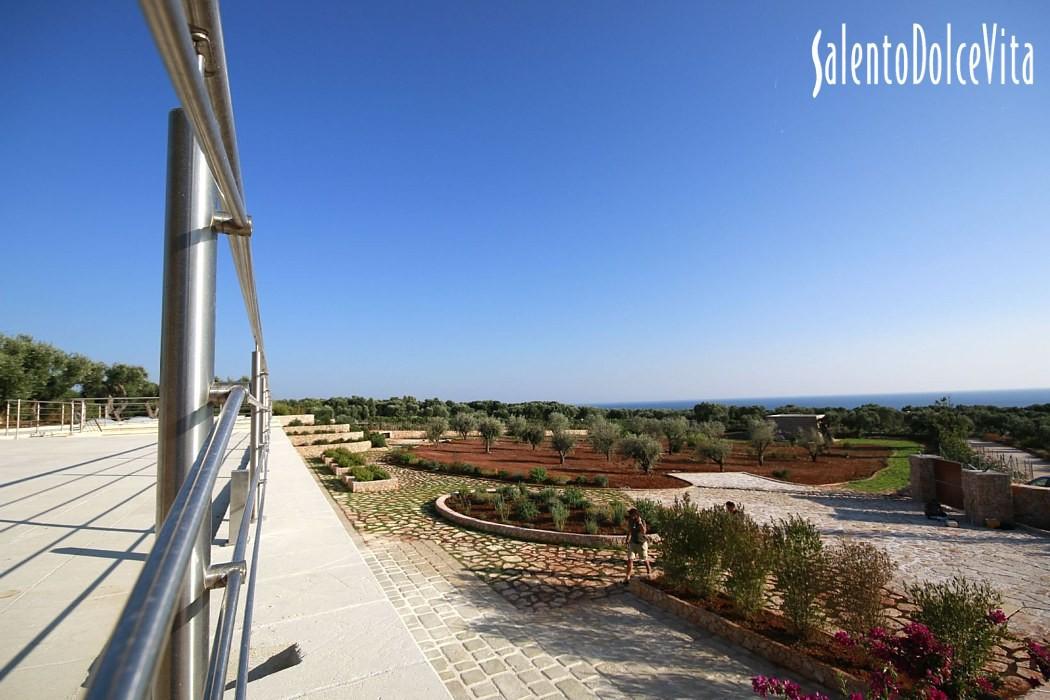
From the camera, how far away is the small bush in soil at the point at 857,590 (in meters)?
4.61

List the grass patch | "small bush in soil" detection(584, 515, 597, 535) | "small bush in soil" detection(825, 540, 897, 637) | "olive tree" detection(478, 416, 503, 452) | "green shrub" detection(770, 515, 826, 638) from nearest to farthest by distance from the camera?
"small bush in soil" detection(825, 540, 897, 637) → "green shrub" detection(770, 515, 826, 638) → "small bush in soil" detection(584, 515, 597, 535) → the grass patch → "olive tree" detection(478, 416, 503, 452)

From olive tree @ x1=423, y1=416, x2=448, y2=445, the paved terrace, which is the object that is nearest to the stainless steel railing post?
the paved terrace

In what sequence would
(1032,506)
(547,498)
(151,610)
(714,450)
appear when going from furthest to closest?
1. (714,450)
2. (547,498)
3. (1032,506)
4. (151,610)

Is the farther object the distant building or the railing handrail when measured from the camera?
the distant building

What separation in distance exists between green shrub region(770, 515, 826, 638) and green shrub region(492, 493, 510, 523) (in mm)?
5044

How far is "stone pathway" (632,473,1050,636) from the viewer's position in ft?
22.0

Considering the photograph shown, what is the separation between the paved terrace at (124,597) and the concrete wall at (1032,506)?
12719mm

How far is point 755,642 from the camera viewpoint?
477cm

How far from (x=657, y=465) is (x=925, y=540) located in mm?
11148

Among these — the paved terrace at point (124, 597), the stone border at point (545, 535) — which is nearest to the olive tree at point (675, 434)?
the stone border at point (545, 535)

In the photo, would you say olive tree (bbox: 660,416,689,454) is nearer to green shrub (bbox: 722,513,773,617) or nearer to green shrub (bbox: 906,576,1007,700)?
green shrub (bbox: 722,513,773,617)

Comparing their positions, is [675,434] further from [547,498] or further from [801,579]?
[801,579]

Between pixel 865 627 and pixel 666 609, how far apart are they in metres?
1.89

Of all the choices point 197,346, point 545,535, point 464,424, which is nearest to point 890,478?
point 545,535
